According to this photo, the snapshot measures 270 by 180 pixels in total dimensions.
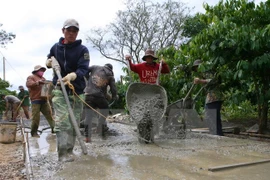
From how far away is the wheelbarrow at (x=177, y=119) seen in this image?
6367mm

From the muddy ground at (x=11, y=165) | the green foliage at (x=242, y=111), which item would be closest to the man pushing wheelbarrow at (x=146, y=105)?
the muddy ground at (x=11, y=165)

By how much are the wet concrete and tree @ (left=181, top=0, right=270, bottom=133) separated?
1324 mm

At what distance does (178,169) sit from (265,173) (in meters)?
0.86

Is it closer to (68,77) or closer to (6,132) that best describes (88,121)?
(6,132)

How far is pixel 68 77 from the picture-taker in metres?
4.07

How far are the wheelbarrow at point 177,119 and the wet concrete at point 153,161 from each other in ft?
2.27

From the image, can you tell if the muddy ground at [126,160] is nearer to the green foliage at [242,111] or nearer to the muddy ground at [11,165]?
the muddy ground at [11,165]

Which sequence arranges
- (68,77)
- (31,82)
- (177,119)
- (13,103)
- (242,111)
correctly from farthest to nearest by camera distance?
(13,103)
(242,111)
(31,82)
(177,119)
(68,77)

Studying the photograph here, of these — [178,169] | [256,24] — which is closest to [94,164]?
[178,169]

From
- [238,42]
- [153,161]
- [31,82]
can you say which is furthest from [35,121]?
[238,42]

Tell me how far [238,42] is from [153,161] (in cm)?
267

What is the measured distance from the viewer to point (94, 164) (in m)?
3.77

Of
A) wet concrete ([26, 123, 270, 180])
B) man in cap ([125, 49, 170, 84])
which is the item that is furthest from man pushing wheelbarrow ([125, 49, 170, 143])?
wet concrete ([26, 123, 270, 180])

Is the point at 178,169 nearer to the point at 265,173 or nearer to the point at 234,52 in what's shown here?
the point at 265,173
